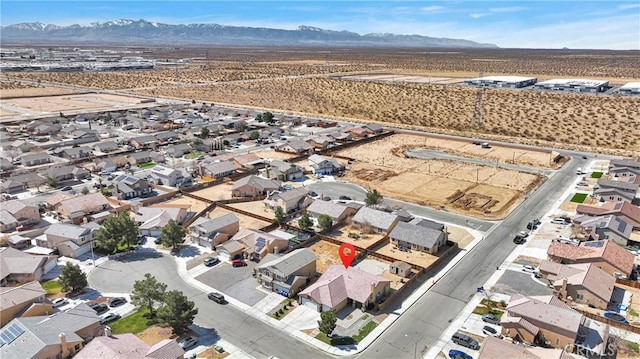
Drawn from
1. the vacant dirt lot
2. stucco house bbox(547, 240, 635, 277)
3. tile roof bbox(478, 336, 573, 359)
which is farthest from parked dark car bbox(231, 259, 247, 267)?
stucco house bbox(547, 240, 635, 277)

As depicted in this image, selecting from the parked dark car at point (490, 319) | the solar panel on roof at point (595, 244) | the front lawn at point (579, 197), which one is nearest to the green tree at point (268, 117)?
the front lawn at point (579, 197)

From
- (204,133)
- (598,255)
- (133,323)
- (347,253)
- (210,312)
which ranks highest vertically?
(204,133)

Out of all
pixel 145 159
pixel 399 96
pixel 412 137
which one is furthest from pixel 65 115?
pixel 399 96

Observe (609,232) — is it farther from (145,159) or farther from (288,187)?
(145,159)

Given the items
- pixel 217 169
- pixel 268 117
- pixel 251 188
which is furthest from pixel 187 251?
pixel 268 117

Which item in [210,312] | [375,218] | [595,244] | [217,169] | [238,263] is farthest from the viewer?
[217,169]

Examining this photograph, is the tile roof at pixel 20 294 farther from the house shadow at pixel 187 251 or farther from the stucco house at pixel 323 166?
the stucco house at pixel 323 166

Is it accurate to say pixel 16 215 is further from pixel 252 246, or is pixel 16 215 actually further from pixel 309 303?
pixel 309 303
